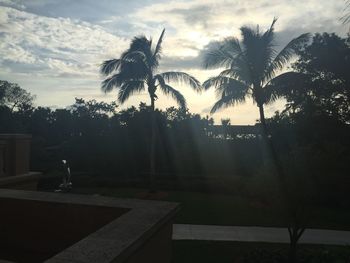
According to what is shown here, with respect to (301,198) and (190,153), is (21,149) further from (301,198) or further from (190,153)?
(190,153)

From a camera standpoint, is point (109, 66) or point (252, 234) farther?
point (109, 66)

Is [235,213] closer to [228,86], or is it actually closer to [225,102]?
[225,102]

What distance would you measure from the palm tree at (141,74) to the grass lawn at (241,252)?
12040mm

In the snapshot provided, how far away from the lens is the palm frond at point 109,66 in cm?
2398

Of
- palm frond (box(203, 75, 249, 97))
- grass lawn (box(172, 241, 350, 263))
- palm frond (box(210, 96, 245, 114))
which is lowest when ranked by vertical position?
grass lawn (box(172, 241, 350, 263))

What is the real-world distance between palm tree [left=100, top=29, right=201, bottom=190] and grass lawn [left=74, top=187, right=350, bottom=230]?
369 centimetres

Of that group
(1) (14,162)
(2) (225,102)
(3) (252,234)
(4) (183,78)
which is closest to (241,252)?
(3) (252,234)

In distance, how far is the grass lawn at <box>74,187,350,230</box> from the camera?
1628 cm

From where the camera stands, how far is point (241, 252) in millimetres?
11516

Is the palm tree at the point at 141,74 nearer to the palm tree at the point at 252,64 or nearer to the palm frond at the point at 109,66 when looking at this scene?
the palm frond at the point at 109,66

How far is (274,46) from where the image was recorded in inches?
671

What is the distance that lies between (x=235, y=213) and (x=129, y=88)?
1020 centimetres

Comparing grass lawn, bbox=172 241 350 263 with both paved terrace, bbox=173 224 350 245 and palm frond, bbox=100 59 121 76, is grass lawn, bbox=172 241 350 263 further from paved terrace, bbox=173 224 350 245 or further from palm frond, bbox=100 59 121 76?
palm frond, bbox=100 59 121 76

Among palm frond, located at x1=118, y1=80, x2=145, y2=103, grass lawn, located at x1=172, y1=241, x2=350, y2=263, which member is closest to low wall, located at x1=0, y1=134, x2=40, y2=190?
grass lawn, located at x1=172, y1=241, x2=350, y2=263
